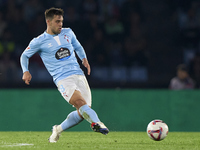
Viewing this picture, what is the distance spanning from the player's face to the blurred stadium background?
18.2ft

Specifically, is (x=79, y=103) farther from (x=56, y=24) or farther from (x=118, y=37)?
(x=118, y=37)

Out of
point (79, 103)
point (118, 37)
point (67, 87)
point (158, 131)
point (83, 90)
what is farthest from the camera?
point (118, 37)

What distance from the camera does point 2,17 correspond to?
47.5 ft

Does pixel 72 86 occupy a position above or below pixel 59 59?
below

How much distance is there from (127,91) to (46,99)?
5.83 ft

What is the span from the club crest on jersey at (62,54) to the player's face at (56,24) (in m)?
0.27

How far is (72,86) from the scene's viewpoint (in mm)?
6875

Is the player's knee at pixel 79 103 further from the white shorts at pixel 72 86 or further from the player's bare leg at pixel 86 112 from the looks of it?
the white shorts at pixel 72 86

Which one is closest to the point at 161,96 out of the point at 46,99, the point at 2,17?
the point at 46,99

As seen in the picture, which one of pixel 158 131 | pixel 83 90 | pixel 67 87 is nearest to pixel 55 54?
pixel 67 87

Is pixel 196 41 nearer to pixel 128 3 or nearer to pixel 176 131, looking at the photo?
pixel 128 3

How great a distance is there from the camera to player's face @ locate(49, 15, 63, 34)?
7035mm

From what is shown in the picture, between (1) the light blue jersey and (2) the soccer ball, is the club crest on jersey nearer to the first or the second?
(1) the light blue jersey

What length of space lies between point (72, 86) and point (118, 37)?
7775mm
